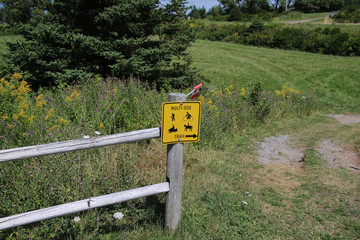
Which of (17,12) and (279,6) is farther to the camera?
(279,6)

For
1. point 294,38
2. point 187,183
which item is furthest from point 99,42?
point 294,38

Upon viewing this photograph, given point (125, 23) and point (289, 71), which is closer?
point (125, 23)

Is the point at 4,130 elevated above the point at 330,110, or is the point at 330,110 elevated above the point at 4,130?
the point at 4,130

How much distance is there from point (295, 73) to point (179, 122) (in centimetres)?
1464

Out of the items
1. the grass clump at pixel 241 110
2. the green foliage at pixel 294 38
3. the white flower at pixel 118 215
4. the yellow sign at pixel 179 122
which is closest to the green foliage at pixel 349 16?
the green foliage at pixel 294 38

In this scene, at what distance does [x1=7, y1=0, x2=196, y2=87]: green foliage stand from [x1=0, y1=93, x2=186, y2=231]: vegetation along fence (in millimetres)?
4409

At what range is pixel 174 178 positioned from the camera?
2898 millimetres

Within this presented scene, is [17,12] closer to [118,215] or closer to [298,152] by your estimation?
[298,152]

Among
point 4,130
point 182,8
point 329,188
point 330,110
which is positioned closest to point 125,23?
point 182,8

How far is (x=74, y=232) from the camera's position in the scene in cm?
292

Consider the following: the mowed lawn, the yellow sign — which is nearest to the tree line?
the mowed lawn

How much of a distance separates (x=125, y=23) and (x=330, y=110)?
7722mm

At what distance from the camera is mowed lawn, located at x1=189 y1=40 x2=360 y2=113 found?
482 inches

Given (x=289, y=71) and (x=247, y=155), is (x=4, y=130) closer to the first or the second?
(x=247, y=155)
